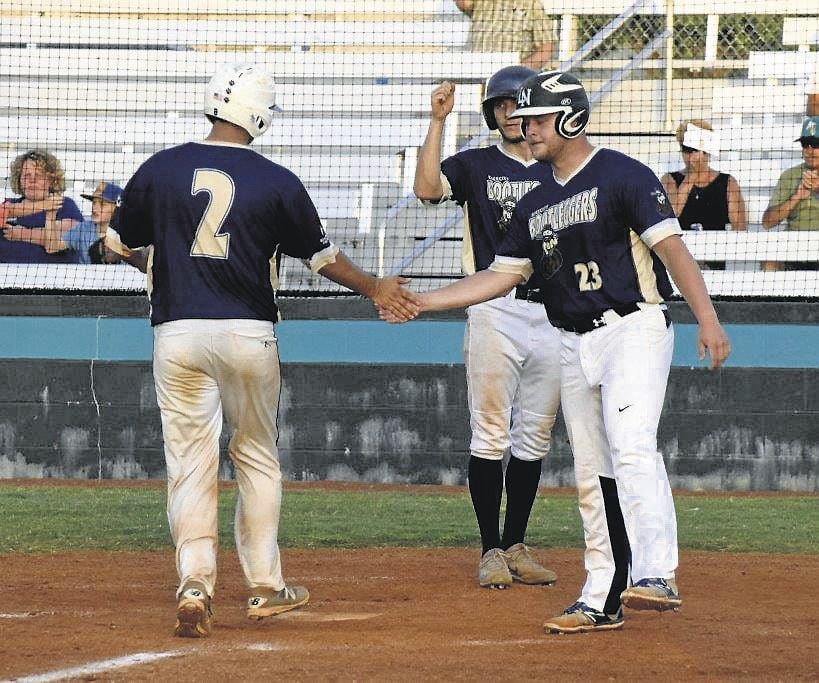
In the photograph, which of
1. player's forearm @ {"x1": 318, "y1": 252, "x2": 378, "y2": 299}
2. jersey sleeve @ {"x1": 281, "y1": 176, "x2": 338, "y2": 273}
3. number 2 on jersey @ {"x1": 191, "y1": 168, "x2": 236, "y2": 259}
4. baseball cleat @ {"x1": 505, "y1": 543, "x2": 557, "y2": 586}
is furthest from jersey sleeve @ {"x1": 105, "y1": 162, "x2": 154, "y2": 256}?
baseball cleat @ {"x1": 505, "y1": 543, "x2": 557, "y2": 586}

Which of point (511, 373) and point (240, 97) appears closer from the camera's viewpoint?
point (240, 97)

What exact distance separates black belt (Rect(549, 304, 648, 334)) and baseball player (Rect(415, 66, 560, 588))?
1.24m

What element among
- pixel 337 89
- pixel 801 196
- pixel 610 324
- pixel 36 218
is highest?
pixel 337 89

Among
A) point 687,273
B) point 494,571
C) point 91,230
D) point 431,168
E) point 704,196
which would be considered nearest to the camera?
point 687,273

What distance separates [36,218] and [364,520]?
5.20m

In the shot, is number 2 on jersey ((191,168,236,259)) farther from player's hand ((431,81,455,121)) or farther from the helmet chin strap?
the helmet chin strap

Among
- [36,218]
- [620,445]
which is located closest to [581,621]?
[620,445]

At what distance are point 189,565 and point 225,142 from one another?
164cm

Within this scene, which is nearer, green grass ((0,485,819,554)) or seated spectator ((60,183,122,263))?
green grass ((0,485,819,554))

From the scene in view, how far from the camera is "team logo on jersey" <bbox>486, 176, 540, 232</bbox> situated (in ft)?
21.7

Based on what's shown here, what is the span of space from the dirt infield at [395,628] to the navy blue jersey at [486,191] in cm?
160

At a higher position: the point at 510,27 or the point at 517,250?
the point at 510,27

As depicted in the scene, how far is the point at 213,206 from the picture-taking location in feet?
17.3

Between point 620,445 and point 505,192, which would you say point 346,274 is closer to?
point 505,192
